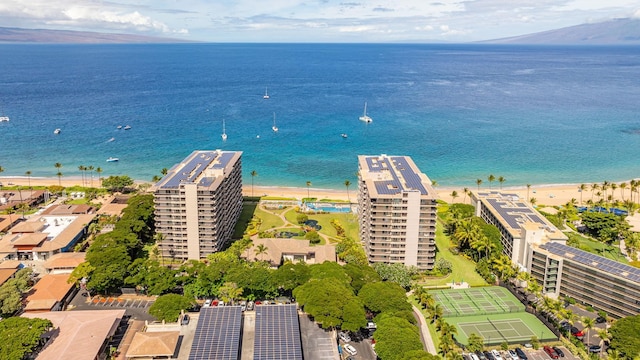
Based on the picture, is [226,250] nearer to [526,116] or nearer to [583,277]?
[583,277]

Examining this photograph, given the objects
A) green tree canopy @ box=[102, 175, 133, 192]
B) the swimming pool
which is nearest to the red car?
the swimming pool

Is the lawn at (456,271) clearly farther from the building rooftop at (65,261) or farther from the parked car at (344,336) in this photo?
the building rooftop at (65,261)

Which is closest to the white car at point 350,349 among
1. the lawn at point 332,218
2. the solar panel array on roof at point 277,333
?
the solar panel array on roof at point 277,333

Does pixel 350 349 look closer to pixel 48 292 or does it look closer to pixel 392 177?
pixel 392 177

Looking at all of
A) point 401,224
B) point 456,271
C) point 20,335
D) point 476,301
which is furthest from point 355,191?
point 20,335

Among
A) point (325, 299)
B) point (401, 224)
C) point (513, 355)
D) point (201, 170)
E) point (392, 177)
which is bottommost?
point (513, 355)

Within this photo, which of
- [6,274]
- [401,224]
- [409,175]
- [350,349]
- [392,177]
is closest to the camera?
[350,349]
